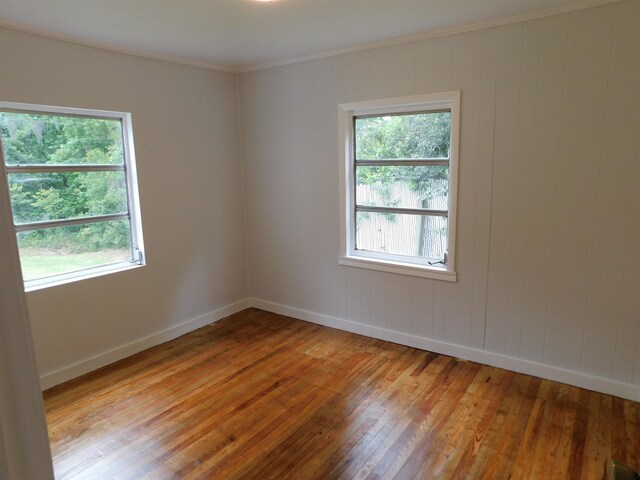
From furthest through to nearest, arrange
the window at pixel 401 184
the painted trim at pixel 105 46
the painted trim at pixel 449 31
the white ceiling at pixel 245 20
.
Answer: the window at pixel 401 184 < the painted trim at pixel 105 46 < the painted trim at pixel 449 31 < the white ceiling at pixel 245 20

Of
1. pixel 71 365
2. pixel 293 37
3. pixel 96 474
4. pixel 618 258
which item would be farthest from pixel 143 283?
pixel 618 258

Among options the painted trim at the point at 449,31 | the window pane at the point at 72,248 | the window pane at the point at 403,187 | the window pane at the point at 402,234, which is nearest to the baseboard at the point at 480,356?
the window pane at the point at 402,234

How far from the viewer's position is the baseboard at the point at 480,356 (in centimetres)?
285

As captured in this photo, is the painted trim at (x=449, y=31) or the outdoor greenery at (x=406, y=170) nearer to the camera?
the painted trim at (x=449, y=31)

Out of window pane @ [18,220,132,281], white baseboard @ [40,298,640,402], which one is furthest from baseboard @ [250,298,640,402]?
window pane @ [18,220,132,281]

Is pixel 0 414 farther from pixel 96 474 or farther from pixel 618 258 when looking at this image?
pixel 618 258

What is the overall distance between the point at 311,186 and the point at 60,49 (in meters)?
2.18

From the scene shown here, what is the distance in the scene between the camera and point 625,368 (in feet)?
9.16

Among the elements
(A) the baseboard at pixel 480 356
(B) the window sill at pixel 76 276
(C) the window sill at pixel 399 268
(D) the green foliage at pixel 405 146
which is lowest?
(A) the baseboard at pixel 480 356

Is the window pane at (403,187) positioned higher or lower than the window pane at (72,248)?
higher

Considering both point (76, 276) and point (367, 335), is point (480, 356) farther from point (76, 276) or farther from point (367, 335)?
point (76, 276)

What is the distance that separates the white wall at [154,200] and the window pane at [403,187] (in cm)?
144

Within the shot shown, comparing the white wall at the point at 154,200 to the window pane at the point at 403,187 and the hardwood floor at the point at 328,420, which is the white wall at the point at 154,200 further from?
the window pane at the point at 403,187

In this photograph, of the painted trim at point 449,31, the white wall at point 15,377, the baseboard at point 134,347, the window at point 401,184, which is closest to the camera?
the white wall at point 15,377
